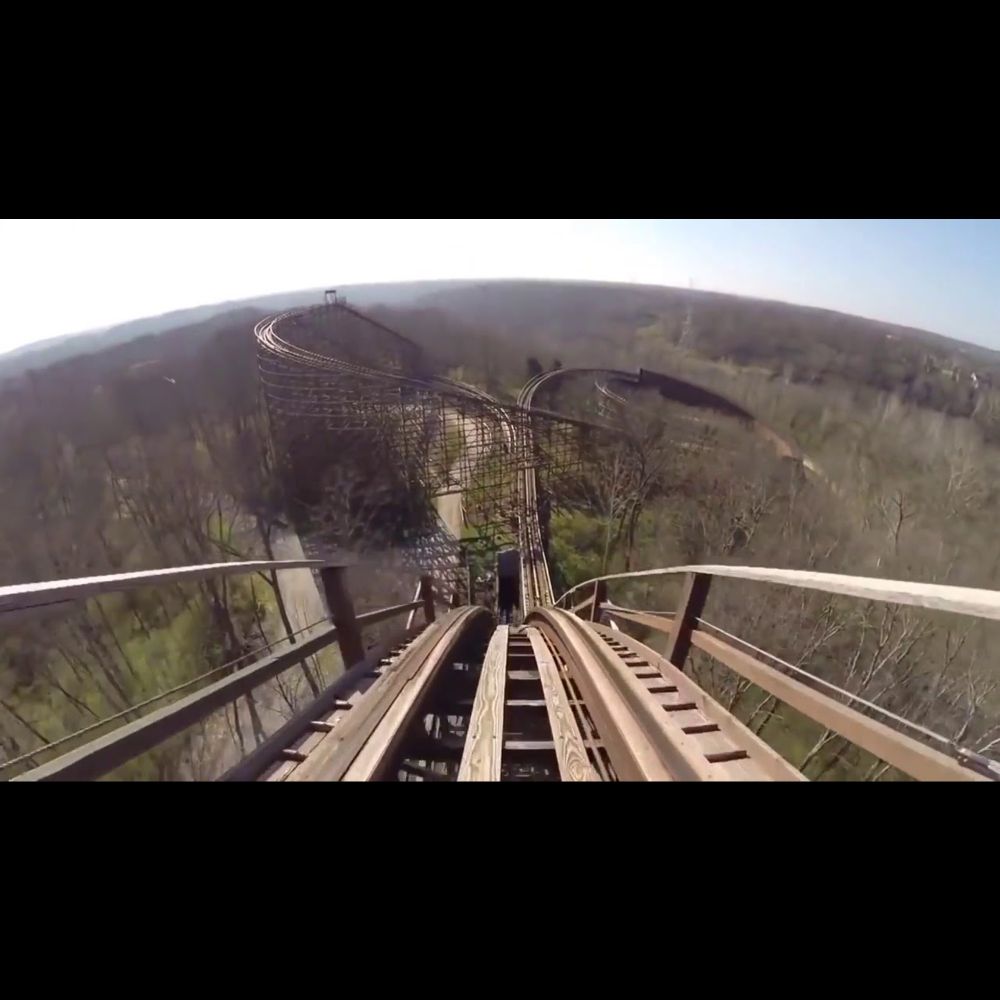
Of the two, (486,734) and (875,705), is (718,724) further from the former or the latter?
(486,734)

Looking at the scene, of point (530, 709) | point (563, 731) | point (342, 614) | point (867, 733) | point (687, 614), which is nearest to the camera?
point (867, 733)

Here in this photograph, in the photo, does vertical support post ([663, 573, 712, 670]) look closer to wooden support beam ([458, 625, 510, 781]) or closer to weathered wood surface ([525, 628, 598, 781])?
weathered wood surface ([525, 628, 598, 781])

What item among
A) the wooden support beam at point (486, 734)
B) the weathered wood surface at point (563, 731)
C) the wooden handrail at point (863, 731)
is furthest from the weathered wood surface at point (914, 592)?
the wooden support beam at point (486, 734)

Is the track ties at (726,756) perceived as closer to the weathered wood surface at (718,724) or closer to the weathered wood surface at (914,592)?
Answer: the weathered wood surface at (718,724)

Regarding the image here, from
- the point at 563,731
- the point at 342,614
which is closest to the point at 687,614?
the point at 563,731

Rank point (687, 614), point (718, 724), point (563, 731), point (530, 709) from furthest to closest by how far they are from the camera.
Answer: point (530, 709), point (687, 614), point (563, 731), point (718, 724)

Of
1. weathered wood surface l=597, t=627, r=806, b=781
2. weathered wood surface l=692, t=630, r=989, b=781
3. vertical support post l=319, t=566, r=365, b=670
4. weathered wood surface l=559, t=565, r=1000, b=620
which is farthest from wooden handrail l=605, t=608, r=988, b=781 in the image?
vertical support post l=319, t=566, r=365, b=670
